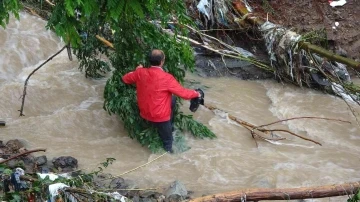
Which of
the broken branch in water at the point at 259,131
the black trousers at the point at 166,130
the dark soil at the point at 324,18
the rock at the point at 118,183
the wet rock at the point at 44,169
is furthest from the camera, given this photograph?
the dark soil at the point at 324,18

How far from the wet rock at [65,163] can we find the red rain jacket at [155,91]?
100cm

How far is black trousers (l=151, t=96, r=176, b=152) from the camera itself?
6.46 meters

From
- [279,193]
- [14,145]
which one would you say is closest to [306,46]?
[14,145]

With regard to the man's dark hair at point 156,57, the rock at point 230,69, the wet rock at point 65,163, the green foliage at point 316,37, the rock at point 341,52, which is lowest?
the wet rock at point 65,163

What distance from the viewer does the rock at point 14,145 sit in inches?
255

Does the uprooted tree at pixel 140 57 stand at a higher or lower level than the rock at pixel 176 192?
higher

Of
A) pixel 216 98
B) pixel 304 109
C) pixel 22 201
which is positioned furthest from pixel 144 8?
pixel 304 109

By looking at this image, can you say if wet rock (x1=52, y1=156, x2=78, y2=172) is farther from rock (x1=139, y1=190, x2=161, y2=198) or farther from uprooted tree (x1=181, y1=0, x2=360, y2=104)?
uprooted tree (x1=181, y1=0, x2=360, y2=104)

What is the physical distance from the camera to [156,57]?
241 inches

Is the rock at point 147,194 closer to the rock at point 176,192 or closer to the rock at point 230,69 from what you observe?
the rock at point 176,192

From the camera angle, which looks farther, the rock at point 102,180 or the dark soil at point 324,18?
the dark soil at point 324,18

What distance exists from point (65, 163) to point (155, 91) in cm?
133

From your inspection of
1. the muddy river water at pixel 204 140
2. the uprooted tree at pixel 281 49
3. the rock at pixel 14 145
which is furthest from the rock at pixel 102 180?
the uprooted tree at pixel 281 49

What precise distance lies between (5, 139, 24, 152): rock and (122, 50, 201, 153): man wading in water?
1559mm
